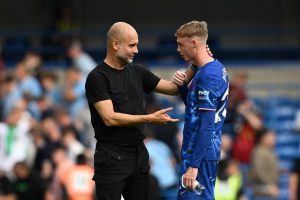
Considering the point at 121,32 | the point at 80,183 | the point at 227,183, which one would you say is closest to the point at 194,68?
the point at 121,32

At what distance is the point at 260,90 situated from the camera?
20828 millimetres

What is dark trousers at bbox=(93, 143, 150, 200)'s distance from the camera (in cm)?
868

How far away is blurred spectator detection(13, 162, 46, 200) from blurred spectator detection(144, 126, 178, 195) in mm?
1539

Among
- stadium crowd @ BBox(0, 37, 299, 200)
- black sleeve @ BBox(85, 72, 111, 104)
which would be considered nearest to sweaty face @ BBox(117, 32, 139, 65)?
black sleeve @ BBox(85, 72, 111, 104)

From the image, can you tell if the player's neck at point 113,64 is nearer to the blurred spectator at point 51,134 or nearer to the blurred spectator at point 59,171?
the blurred spectator at point 59,171

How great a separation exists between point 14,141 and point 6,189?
1.21 metres

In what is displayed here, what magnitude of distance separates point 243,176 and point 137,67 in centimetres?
767

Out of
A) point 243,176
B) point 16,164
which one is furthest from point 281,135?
point 16,164

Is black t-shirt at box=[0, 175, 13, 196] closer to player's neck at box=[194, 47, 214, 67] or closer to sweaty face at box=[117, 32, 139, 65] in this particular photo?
sweaty face at box=[117, 32, 139, 65]

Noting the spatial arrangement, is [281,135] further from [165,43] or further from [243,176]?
[165,43]

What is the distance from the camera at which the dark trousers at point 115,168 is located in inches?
342

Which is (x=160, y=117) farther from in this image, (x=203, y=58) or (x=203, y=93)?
(x=203, y=58)

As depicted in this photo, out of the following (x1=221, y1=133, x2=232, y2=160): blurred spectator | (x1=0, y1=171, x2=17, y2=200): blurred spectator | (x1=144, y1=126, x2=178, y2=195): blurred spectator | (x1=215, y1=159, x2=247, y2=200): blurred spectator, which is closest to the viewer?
(x1=215, y1=159, x2=247, y2=200): blurred spectator

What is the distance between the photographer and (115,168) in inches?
342
